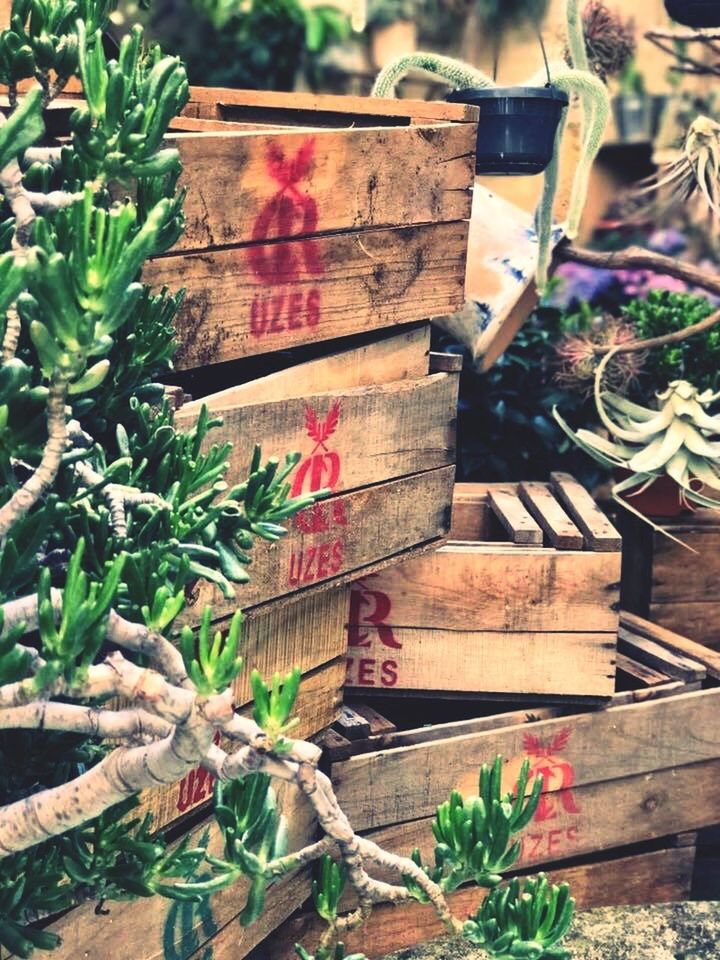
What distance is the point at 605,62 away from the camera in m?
3.81

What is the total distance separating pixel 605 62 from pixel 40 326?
3118 millimetres

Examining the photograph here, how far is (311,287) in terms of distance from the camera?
236 centimetres

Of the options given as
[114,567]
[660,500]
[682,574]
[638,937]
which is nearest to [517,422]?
[660,500]

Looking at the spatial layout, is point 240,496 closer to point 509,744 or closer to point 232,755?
point 232,755

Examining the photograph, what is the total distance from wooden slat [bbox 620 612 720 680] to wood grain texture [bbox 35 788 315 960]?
3.46 feet

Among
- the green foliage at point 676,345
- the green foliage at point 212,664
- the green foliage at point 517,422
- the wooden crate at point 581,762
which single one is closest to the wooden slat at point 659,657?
the wooden crate at point 581,762

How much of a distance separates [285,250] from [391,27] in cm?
498

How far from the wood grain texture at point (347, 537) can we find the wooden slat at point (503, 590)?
123 millimetres

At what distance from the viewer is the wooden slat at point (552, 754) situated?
2703 millimetres

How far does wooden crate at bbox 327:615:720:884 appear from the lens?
272cm

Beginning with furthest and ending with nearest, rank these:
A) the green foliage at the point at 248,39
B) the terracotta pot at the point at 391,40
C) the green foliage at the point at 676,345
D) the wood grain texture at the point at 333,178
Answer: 1. the terracotta pot at the point at 391,40
2. the green foliage at the point at 248,39
3. the green foliage at the point at 676,345
4. the wood grain texture at the point at 333,178

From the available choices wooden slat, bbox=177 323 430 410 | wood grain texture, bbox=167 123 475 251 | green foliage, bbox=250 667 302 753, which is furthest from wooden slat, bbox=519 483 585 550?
green foliage, bbox=250 667 302 753

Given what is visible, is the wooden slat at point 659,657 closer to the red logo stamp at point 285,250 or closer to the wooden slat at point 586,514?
the wooden slat at point 586,514

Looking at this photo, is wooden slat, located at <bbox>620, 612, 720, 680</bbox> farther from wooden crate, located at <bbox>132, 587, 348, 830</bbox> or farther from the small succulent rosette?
wooden crate, located at <bbox>132, 587, 348, 830</bbox>
